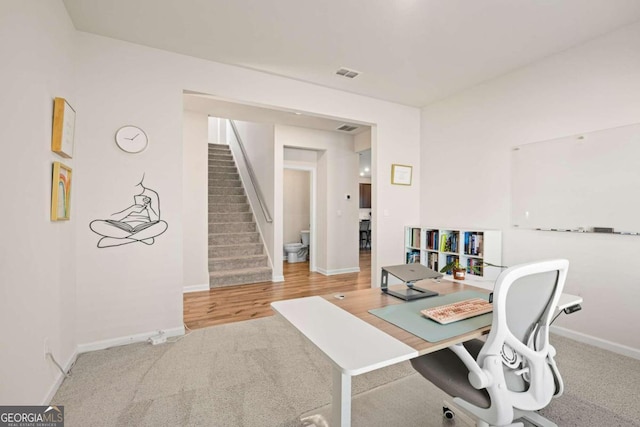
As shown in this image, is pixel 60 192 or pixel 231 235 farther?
pixel 231 235

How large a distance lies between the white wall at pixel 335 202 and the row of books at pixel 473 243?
260 centimetres

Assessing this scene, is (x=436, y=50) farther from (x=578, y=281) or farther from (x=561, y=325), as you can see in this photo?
(x=561, y=325)

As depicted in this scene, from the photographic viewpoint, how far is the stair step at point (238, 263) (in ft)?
15.7

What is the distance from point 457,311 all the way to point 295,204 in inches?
241

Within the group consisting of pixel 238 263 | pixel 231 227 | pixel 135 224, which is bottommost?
pixel 238 263

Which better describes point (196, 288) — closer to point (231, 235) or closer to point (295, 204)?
point (231, 235)

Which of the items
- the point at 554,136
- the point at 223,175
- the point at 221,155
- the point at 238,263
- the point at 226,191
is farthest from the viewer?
the point at 221,155

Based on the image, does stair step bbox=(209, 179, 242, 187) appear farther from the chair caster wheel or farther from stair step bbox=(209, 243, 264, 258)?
the chair caster wheel

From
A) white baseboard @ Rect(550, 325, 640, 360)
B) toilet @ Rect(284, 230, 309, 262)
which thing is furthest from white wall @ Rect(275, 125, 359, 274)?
white baseboard @ Rect(550, 325, 640, 360)

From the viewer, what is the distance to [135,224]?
2.64 meters

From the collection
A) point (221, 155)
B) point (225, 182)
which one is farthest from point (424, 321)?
point (221, 155)

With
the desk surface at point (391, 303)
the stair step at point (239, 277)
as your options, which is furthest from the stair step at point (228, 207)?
the desk surface at point (391, 303)

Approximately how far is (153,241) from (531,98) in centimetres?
404

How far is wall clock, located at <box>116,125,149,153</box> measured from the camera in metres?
2.57
